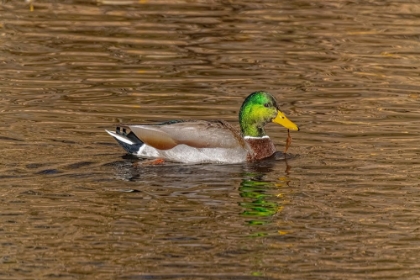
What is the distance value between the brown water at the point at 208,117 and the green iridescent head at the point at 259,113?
1.23 ft

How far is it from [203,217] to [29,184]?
187 cm

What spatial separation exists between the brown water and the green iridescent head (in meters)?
0.37

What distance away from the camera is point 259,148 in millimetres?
12344

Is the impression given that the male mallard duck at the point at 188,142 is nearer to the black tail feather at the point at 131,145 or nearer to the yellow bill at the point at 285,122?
the black tail feather at the point at 131,145

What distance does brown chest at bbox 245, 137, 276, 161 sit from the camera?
1228 cm

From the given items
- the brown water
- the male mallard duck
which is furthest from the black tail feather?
the brown water

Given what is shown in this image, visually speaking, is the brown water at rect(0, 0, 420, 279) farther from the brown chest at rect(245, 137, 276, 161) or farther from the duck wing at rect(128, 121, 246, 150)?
the duck wing at rect(128, 121, 246, 150)

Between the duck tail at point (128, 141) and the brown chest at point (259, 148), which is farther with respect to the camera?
the brown chest at point (259, 148)

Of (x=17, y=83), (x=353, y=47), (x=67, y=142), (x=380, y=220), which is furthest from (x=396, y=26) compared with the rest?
(x=380, y=220)

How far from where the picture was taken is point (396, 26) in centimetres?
1948

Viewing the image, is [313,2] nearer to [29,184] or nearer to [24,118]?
[24,118]

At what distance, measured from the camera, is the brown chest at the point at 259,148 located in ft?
40.3

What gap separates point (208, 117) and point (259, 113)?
→ 55.1 inches

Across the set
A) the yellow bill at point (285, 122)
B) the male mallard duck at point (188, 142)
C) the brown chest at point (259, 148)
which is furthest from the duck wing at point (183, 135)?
the yellow bill at point (285, 122)
